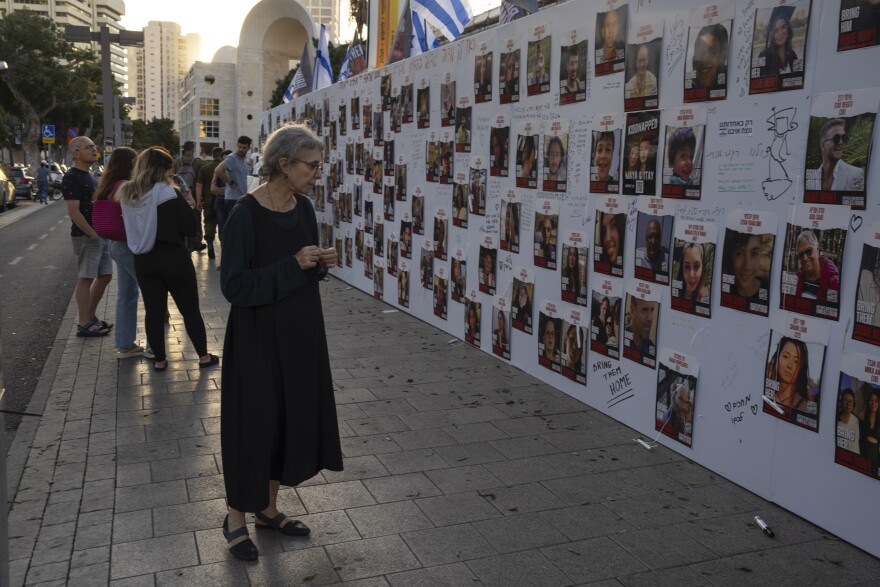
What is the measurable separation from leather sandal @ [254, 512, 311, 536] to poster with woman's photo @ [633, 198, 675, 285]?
2.68 m

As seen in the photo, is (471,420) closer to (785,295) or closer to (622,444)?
(622,444)

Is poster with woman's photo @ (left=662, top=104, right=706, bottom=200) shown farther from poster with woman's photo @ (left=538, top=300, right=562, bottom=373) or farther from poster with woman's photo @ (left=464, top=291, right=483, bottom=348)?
poster with woman's photo @ (left=464, top=291, right=483, bottom=348)

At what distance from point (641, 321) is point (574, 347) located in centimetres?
94

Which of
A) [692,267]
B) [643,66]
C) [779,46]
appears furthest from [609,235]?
[779,46]

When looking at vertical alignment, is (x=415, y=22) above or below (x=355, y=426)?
above

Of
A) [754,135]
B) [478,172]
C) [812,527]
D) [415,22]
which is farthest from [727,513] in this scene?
[415,22]

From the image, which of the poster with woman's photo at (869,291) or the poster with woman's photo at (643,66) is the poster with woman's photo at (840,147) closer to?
the poster with woman's photo at (869,291)

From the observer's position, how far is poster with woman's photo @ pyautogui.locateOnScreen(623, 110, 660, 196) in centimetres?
545

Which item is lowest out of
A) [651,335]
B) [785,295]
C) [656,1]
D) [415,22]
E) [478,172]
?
[651,335]

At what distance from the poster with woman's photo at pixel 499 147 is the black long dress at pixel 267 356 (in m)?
3.68

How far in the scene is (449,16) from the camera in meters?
9.62

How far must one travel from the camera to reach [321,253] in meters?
3.92

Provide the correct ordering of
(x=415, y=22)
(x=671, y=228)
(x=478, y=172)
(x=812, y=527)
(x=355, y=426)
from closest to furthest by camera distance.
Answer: (x=812, y=527)
(x=671, y=228)
(x=355, y=426)
(x=478, y=172)
(x=415, y=22)

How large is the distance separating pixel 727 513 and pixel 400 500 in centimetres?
171
